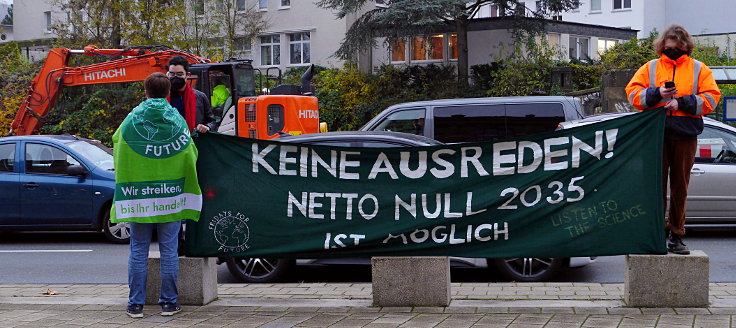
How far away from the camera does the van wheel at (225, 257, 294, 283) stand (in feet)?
29.7

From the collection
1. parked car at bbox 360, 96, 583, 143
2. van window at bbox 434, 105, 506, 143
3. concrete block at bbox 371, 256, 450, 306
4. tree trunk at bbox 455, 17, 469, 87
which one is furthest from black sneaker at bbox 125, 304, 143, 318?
tree trunk at bbox 455, 17, 469, 87

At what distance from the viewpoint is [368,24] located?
33906 mm

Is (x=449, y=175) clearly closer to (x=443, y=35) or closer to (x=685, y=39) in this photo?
(x=685, y=39)

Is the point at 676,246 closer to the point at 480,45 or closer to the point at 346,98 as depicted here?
the point at 346,98

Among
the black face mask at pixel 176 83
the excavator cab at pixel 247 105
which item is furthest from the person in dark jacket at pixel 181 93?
the excavator cab at pixel 247 105

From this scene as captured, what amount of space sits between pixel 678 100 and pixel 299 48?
39.7 metres

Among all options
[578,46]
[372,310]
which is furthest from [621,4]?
[372,310]

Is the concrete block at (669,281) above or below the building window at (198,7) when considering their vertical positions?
below

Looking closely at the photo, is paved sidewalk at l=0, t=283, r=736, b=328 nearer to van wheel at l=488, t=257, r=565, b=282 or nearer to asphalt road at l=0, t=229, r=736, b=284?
van wheel at l=488, t=257, r=565, b=282

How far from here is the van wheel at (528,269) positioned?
8.73m

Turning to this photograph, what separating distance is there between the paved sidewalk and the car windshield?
5.31m

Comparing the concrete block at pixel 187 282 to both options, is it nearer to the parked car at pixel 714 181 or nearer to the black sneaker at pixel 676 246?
the black sneaker at pixel 676 246

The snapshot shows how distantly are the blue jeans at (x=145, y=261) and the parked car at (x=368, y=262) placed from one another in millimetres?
1529

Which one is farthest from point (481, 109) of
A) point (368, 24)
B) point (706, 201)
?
point (368, 24)
